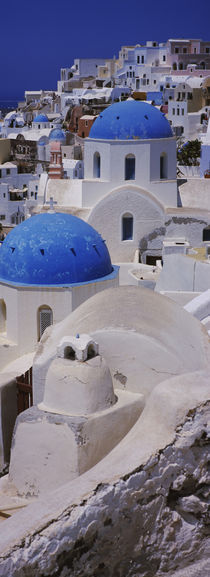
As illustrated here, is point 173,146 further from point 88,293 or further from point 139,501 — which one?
point 139,501

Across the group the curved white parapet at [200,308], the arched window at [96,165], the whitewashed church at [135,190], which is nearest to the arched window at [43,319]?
the curved white parapet at [200,308]

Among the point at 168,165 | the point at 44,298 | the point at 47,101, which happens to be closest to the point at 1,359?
the point at 44,298

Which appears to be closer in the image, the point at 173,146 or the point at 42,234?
the point at 42,234

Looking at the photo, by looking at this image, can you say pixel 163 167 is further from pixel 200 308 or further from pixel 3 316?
pixel 200 308

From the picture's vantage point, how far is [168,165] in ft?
64.7

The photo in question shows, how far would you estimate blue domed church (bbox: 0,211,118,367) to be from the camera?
11883mm

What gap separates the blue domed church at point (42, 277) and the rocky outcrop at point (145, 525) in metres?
6.54

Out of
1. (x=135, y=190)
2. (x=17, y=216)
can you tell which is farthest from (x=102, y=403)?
(x=17, y=216)

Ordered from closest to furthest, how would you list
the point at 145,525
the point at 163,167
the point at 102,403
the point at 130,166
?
the point at 145,525 → the point at 102,403 → the point at 130,166 → the point at 163,167

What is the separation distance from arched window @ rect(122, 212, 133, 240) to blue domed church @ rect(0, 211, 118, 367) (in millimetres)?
6430

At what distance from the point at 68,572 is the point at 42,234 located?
25.0 ft

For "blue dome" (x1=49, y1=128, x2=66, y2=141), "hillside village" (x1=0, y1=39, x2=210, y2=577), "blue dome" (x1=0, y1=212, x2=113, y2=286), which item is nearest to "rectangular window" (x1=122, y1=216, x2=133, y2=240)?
"hillside village" (x1=0, y1=39, x2=210, y2=577)

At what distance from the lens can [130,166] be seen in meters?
19.3

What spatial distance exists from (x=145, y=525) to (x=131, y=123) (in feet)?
49.1
